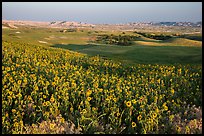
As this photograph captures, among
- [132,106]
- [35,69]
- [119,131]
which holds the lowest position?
[119,131]

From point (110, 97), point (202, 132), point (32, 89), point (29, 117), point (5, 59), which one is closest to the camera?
point (202, 132)

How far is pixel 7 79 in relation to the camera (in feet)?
36.8

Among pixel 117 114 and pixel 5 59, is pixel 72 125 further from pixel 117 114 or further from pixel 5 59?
pixel 5 59

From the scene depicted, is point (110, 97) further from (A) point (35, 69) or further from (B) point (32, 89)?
(A) point (35, 69)

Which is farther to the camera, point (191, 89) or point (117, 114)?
point (191, 89)

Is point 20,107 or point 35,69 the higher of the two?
point 35,69

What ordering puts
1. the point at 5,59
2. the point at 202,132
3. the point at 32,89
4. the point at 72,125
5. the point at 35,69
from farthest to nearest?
1. the point at 5,59
2. the point at 35,69
3. the point at 32,89
4. the point at 72,125
5. the point at 202,132

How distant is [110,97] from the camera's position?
9320 millimetres

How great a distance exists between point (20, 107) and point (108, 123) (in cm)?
264

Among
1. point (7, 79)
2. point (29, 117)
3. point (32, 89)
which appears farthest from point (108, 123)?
point (7, 79)

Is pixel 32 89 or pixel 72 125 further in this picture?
pixel 32 89

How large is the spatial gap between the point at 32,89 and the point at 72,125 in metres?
3.07

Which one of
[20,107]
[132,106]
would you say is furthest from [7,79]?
[132,106]

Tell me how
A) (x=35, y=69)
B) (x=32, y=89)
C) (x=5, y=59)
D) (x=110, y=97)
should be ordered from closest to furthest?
(x=110, y=97), (x=32, y=89), (x=35, y=69), (x=5, y=59)
